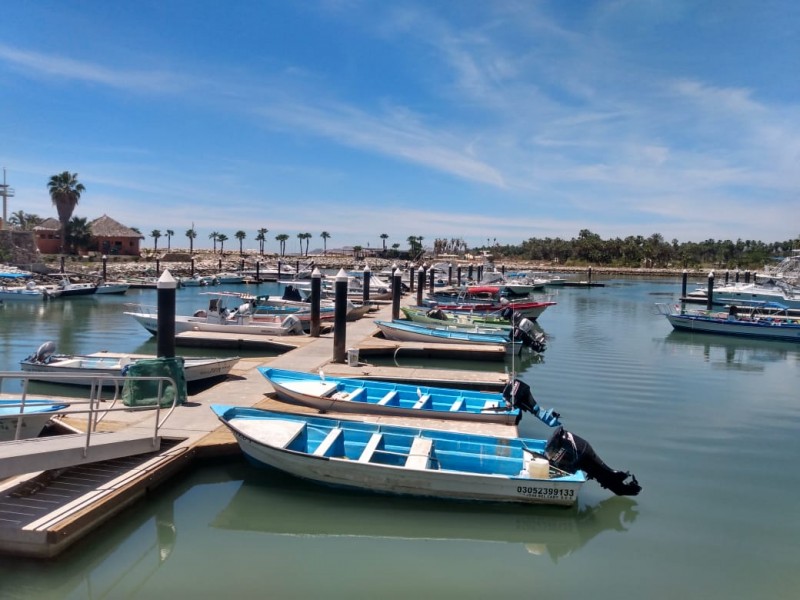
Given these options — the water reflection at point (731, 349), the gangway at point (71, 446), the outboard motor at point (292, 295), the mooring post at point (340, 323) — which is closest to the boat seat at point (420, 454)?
the gangway at point (71, 446)

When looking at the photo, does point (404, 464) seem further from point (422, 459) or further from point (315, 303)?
point (315, 303)

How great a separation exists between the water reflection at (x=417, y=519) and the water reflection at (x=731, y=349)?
1908 cm

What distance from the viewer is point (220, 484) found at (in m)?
10.6

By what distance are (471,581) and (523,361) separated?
17.2 meters

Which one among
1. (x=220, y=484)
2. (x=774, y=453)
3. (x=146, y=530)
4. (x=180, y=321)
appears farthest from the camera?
(x=180, y=321)

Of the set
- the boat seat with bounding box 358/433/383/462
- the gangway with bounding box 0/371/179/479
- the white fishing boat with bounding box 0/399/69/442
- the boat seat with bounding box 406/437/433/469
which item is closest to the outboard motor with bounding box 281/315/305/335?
the gangway with bounding box 0/371/179/479

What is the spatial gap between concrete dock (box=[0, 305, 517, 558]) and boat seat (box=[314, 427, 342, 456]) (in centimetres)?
162

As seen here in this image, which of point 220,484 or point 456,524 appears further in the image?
point 220,484

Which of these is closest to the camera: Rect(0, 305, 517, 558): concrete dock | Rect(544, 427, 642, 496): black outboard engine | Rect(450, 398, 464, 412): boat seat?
Rect(0, 305, 517, 558): concrete dock

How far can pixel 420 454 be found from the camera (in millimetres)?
10156

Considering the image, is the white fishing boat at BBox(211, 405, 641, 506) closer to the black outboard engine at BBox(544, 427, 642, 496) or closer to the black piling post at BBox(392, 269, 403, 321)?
the black outboard engine at BBox(544, 427, 642, 496)

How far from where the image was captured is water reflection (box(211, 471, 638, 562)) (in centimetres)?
921

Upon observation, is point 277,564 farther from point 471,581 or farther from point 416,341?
point 416,341

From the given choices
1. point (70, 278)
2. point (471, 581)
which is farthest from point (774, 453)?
point (70, 278)
